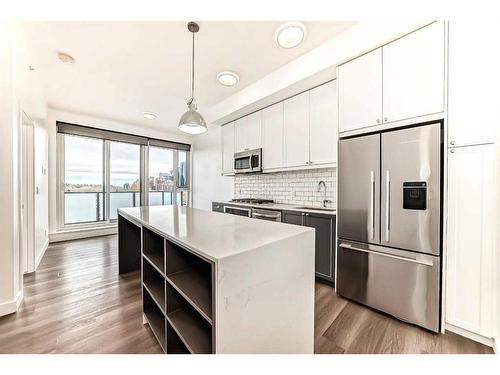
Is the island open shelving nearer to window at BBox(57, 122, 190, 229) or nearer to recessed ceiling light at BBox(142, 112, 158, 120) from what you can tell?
recessed ceiling light at BBox(142, 112, 158, 120)

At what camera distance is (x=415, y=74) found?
174 cm

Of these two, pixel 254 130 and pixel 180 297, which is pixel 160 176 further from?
pixel 180 297

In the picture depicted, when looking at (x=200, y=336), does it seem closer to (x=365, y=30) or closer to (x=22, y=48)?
(x=365, y=30)

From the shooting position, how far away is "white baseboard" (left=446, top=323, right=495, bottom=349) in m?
1.49

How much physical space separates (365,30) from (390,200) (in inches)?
61.0

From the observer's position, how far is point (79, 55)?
7.64 ft

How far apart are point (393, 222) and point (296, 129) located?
5.54 ft

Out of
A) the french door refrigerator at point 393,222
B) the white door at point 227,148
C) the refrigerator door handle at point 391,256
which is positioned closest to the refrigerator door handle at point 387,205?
the french door refrigerator at point 393,222

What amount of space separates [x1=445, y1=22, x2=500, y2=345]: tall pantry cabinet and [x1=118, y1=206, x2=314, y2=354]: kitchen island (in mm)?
1213

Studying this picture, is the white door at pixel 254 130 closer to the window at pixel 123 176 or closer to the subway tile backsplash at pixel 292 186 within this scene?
the subway tile backsplash at pixel 292 186

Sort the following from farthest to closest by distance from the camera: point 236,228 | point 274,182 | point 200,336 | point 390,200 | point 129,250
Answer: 1. point 274,182
2. point 129,250
3. point 390,200
4. point 236,228
5. point 200,336

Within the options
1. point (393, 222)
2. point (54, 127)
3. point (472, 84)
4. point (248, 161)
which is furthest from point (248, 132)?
point (54, 127)

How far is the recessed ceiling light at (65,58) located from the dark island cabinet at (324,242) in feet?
10.4
